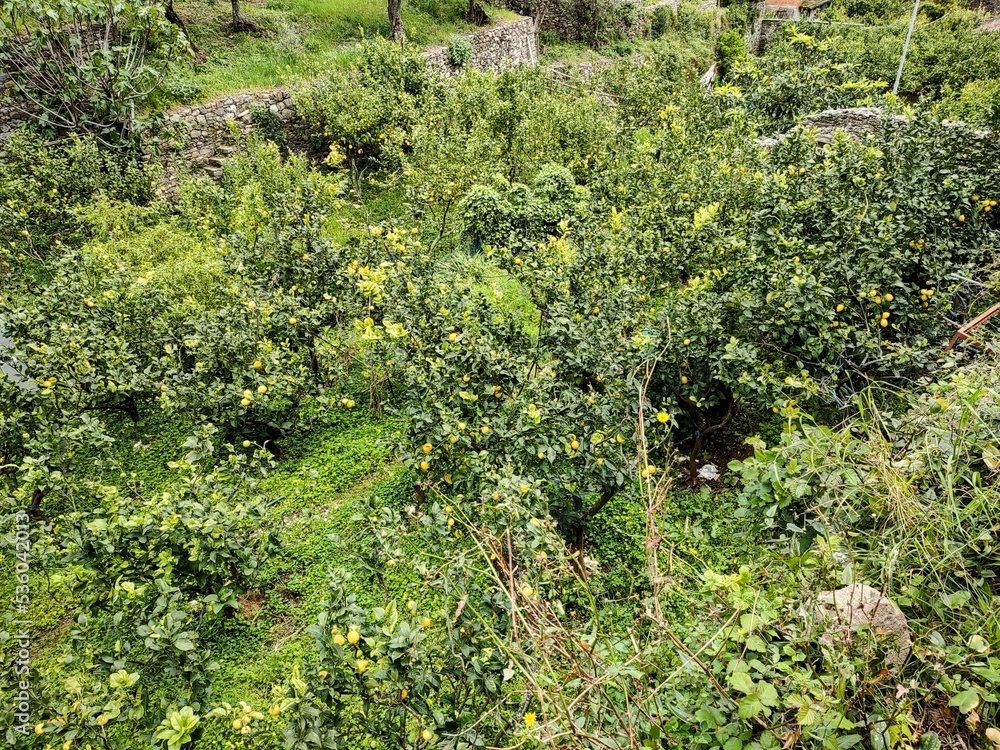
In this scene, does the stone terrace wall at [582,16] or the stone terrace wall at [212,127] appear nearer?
the stone terrace wall at [212,127]

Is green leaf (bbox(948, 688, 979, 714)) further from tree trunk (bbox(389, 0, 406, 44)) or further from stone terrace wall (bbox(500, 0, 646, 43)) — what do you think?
stone terrace wall (bbox(500, 0, 646, 43))

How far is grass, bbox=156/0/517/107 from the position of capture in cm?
1321

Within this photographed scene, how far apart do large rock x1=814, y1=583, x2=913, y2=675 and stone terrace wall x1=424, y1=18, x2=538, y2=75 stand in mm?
17703

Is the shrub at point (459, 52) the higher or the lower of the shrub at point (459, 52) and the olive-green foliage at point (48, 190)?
the higher

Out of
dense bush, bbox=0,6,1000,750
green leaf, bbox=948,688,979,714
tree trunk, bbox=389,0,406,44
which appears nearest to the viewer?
green leaf, bbox=948,688,979,714

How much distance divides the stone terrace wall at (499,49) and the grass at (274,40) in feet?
2.95

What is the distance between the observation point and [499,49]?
65.4 ft

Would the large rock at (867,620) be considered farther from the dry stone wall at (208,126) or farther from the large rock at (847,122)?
the dry stone wall at (208,126)

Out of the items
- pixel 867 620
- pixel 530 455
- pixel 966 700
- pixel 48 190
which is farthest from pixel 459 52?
A: pixel 966 700

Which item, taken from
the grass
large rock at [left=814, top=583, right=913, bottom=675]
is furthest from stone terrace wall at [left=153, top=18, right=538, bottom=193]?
large rock at [left=814, top=583, right=913, bottom=675]

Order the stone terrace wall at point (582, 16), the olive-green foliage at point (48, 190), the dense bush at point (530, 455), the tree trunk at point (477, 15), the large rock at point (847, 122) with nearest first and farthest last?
the dense bush at point (530, 455), the olive-green foliage at point (48, 190), the large rock at point (847, 122), the tree trunk at point (477, 15), the stone terrace wall at point (582, 16)

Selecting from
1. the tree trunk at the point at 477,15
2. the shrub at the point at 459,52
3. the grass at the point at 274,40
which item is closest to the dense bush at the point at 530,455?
the grass at the point at 274,40

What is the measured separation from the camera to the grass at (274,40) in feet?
43.3

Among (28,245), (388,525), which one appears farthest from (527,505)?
(28,245)
